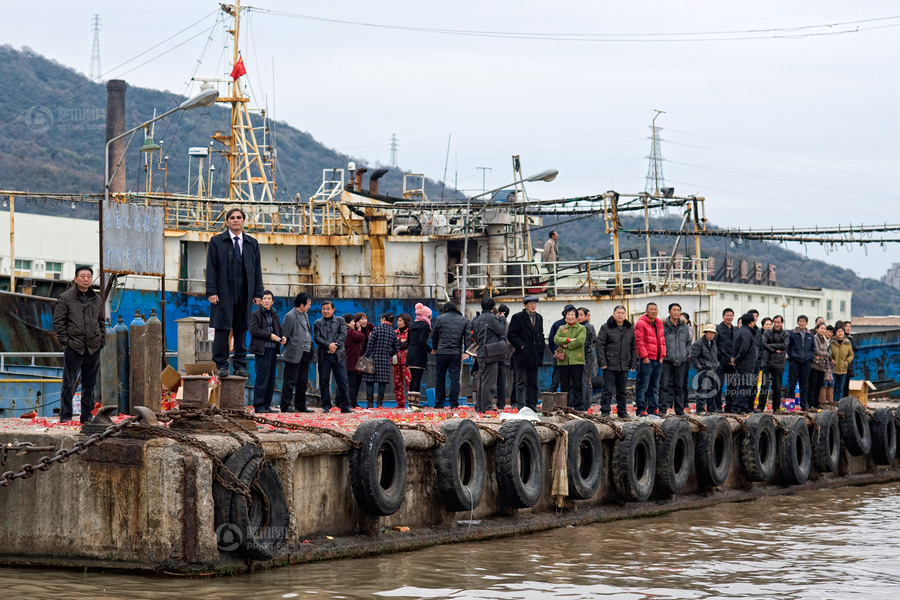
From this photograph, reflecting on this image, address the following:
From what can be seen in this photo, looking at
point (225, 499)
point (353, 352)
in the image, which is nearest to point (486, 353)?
point (353, 352)

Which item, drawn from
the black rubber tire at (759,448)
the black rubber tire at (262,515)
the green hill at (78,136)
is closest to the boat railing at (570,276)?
the black rubber tire at (759,448)

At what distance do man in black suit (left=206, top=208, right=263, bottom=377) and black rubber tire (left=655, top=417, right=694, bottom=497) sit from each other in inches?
214

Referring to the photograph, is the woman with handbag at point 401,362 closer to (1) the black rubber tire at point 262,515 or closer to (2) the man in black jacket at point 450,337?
(2) the man in black jacket at point 450,337

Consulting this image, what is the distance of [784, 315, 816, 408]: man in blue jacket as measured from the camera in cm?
1836

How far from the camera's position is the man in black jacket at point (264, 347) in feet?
42.2

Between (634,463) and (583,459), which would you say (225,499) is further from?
(634,463)

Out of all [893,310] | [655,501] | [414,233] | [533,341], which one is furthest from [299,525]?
[893,310]

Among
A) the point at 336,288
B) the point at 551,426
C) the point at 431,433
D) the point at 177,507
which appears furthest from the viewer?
the point at 336,288

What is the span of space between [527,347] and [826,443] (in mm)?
5033

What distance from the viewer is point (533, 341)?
51.1 ft

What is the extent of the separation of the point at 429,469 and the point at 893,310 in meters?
134

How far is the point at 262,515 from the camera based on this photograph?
326 inches

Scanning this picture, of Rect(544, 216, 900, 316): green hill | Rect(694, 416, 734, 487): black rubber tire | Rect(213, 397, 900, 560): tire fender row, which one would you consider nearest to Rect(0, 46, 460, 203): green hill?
Rect(544, 216, 900, 316): green hill

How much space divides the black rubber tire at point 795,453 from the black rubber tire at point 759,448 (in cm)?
22
